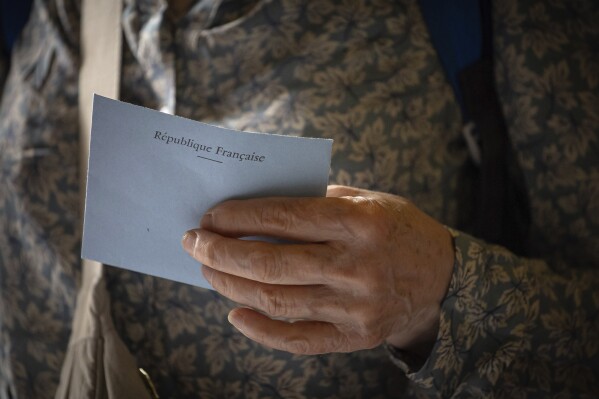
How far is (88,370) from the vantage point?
70 cm

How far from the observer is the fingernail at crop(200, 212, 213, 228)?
1.80 feet

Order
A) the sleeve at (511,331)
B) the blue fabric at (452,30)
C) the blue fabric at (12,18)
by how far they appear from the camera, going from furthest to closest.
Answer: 1. the blue fabric at (12,18)
2. the blue fabric at (452,30)
3. the sleeve at (511,331)

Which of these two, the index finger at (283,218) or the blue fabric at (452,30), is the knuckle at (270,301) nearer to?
the index finger at (283,218)

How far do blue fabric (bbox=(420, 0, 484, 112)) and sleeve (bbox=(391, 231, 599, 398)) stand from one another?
27 cm

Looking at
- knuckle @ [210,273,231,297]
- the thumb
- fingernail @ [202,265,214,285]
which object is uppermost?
the thumb

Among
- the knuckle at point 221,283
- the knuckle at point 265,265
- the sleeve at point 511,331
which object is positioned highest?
the knuckle at point 265,265

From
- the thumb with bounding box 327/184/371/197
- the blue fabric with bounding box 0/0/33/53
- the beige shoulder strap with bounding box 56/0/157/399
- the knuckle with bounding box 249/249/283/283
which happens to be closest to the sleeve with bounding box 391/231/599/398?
the thumb with bounding box 327/184/371/197

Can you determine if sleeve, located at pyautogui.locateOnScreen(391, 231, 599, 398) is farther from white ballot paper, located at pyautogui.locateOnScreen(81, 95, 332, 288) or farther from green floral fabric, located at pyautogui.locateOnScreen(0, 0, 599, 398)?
white ballot paper, located at pyautogui.locateOnScreen(81, 95, 332, 288)

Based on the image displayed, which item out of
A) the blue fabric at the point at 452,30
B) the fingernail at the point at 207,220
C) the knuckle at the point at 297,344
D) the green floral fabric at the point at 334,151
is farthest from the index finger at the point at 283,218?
the blue fabric at the point at 452,30

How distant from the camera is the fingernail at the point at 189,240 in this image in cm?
55

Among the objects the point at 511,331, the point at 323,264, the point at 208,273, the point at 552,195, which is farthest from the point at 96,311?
Answer: the point at 552,195

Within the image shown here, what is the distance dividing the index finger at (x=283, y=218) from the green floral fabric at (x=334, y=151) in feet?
0.76

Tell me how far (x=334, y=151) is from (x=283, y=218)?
260 mm

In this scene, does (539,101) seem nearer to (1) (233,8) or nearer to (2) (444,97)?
(2) (444,97)
